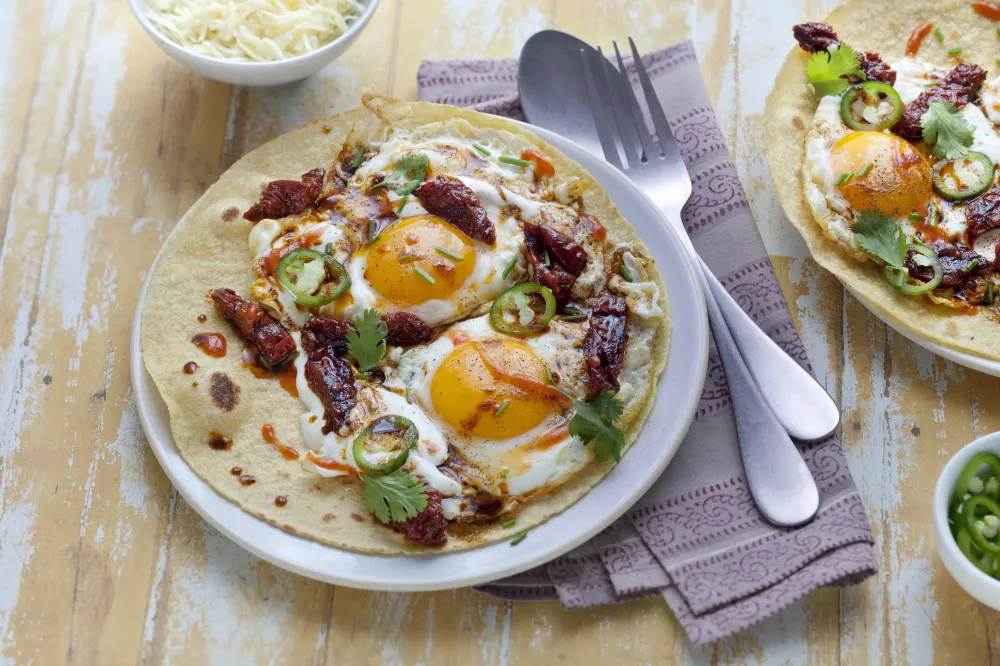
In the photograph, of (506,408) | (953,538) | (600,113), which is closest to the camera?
(953,538)


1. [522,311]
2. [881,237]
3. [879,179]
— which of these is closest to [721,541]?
[522,311]

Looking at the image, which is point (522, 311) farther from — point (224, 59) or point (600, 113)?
point (224, 59)

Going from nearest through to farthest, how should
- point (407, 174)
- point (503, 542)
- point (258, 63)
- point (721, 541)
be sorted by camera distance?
1. point (503, 542)
2. point (721, 541)
3. point (407, 174)
4. point (258, 63)

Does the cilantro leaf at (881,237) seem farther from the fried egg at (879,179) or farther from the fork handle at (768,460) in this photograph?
the fork handle at (768,460)

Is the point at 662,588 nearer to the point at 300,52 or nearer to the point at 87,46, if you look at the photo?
the point at 300,52

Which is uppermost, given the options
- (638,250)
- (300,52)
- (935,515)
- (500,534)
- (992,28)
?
(992,28)

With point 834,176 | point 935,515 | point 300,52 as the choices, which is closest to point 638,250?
point 834,176

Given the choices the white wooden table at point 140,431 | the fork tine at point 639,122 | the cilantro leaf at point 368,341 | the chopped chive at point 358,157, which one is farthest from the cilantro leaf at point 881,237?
the chopped chive at point 358,157
